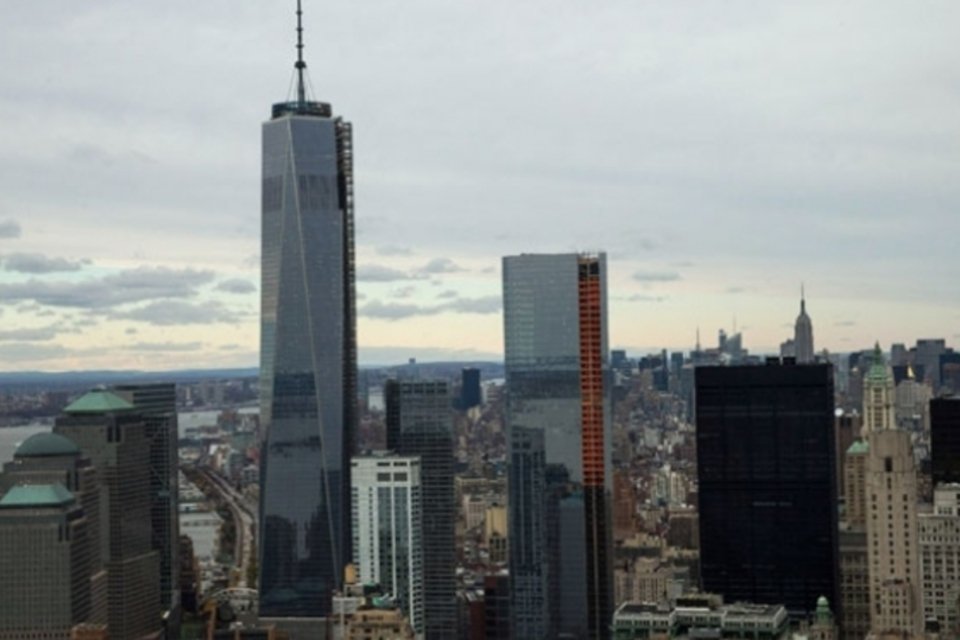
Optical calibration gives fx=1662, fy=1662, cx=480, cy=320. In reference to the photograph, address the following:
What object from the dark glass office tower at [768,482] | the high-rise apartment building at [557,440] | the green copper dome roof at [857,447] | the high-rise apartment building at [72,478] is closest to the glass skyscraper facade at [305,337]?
the high-rise apartment building at [557,440]

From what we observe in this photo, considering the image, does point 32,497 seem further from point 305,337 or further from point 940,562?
point 940,562

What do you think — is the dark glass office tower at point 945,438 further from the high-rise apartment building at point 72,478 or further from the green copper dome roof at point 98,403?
the high-rise apartment building at point 72,478

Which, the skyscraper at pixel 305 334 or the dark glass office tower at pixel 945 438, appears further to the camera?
the skyscraper at pixel 305 334

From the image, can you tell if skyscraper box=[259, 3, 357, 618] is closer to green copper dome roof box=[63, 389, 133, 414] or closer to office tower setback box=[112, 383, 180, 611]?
office tower setback box=[112, 383, 180, 611]

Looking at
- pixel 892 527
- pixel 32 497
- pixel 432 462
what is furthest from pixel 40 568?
pixel 892 527

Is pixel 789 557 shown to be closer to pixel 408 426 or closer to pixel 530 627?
pixel 530 627
